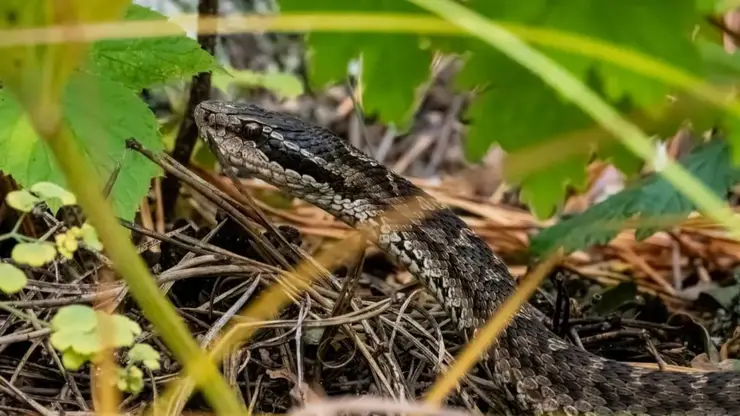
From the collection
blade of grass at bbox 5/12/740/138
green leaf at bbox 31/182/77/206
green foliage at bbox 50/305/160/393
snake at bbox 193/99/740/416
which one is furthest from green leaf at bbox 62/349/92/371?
snake at bbox 193/99/740/416

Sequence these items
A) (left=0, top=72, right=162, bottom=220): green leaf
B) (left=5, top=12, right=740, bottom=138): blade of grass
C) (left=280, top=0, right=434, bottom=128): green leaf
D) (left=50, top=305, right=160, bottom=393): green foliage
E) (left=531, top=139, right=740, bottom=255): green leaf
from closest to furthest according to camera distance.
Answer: (left=5, top=12, right=740, bottom=138): blade of grass → (left=50, top=305, right=160, bottom=393): green foliage → (left=280, top=0, right=434, bottom=128): green leaf → (left=0, top=72, right=162, bottom=220): green leaf → (left=531, top=139, right=740, bottom=255): green leaf

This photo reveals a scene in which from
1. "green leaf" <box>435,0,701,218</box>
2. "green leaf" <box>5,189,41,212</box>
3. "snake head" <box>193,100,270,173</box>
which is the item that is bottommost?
"green leaf" <box>5,189,41,212</box>

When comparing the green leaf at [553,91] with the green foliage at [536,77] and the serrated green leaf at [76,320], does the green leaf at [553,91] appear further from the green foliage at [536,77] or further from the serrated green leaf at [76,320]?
the serrated green leaf at [76,320]

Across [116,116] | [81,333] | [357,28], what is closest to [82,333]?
[81,333]

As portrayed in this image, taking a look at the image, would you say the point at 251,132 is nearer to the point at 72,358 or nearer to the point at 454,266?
the point at 454,266

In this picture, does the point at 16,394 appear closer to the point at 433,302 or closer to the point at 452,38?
the point at 452,38

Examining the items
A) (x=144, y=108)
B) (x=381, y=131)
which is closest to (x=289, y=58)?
(x=381, y=131)

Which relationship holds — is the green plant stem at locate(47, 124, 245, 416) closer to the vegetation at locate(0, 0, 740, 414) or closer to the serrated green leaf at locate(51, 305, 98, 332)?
the vegetation at locate(0, 0, 740, 414)
